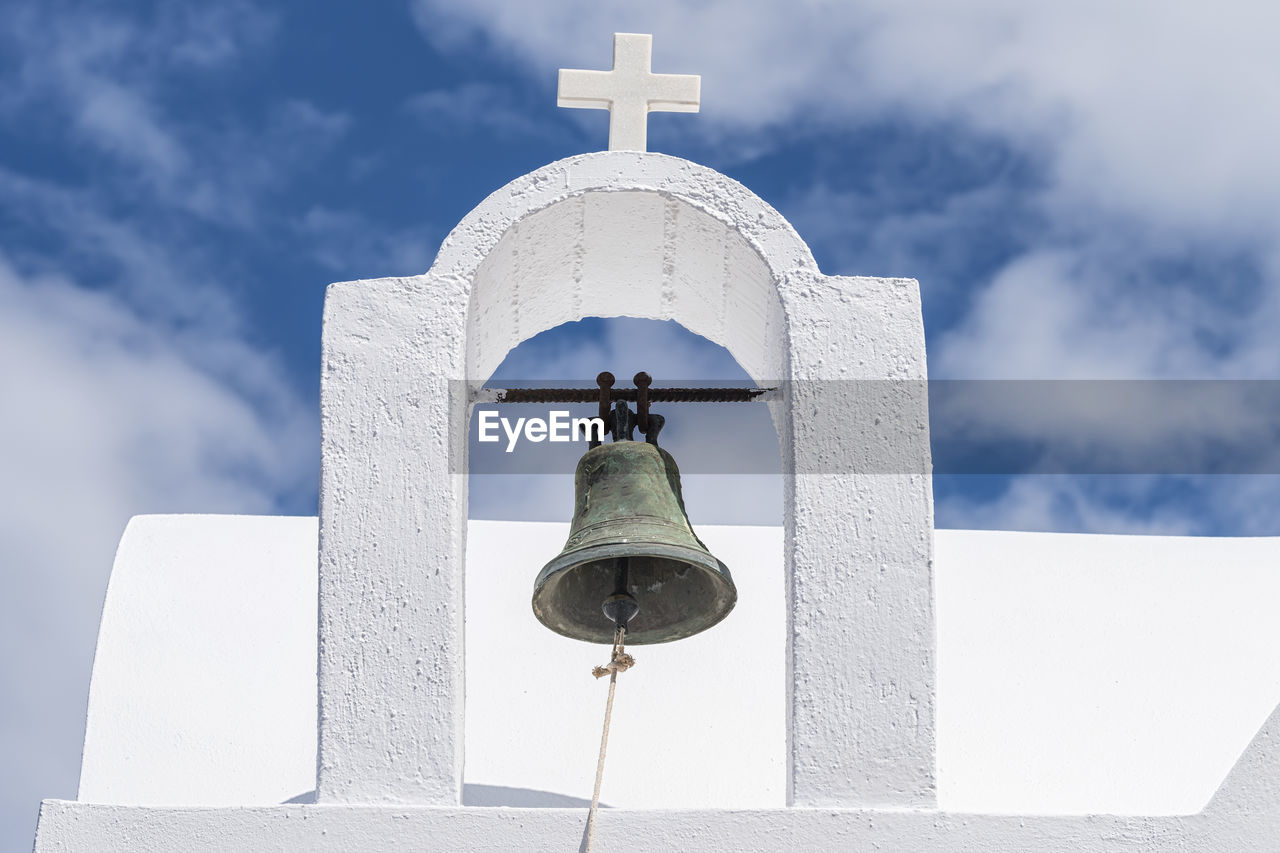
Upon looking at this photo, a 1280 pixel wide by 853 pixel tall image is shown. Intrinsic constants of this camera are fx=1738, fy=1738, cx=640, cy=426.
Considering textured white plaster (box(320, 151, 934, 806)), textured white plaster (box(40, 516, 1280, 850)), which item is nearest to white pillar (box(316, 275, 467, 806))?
Result: textured white plaster (box(320, 151, 934, 806))

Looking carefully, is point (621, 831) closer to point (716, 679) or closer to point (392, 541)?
point (392, 541)

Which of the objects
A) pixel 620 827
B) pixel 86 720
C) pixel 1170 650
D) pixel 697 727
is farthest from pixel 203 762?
pixel 1170 650

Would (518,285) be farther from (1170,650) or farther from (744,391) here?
(1170,650)

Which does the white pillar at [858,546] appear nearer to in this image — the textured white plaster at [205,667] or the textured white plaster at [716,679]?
the textured white plaster at [716,679]

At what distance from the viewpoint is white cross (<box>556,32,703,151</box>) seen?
359 centimetres

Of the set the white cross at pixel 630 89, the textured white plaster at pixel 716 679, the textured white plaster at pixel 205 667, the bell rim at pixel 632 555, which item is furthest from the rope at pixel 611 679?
the textured white plaster at pixel 205 667

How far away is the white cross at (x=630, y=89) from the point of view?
3.59 m

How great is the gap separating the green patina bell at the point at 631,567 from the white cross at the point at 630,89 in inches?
27.7

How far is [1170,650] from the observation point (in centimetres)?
514

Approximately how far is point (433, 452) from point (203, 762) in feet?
6.24

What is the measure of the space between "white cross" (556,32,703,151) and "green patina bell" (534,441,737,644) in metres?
0.70

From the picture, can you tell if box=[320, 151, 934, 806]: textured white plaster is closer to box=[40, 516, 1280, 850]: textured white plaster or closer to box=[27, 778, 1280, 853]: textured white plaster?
box=[27, 778, 1280, 853]: textured white plaster

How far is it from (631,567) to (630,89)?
0.99 meters

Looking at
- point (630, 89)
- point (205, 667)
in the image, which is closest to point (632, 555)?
point (630, 89)
